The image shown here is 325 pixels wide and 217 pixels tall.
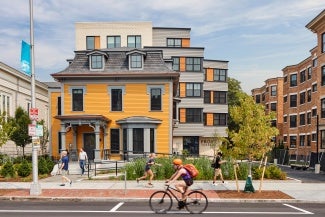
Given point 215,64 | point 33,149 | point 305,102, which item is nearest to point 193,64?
point 215,64

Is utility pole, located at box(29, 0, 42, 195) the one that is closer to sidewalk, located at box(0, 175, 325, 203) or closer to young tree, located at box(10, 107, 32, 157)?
sidewalk, located at box(0, 175, 325, 203)

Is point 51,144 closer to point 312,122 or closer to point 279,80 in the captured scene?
point 312,122

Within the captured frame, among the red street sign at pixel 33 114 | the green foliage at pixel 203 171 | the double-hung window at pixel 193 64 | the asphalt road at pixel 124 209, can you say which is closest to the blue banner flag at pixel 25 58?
the red street sign at pixel 33 114

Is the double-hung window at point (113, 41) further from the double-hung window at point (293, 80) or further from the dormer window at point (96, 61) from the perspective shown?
the double-hung window at point (293, 80)

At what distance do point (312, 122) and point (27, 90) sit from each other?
132 feet

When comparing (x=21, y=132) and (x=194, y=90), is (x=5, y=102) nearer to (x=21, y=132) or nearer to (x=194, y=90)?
(x=21, y=132)

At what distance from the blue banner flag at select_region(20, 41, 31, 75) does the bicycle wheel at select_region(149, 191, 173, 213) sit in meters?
7.83

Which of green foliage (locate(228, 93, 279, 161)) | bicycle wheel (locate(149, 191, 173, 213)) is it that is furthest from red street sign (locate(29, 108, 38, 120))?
green foliage (locate(228, 93, 279, 161))

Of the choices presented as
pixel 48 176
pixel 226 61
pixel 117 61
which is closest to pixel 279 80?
pixel 226 61

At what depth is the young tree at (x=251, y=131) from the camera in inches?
612

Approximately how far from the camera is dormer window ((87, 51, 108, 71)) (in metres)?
33.3

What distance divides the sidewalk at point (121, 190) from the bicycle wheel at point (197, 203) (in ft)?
8.63

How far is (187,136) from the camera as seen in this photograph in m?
49.3

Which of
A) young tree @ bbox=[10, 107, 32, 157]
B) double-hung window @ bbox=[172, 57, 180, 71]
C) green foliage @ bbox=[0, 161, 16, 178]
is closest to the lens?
green foliage @ bbox=[0, 161, 16, 178]
